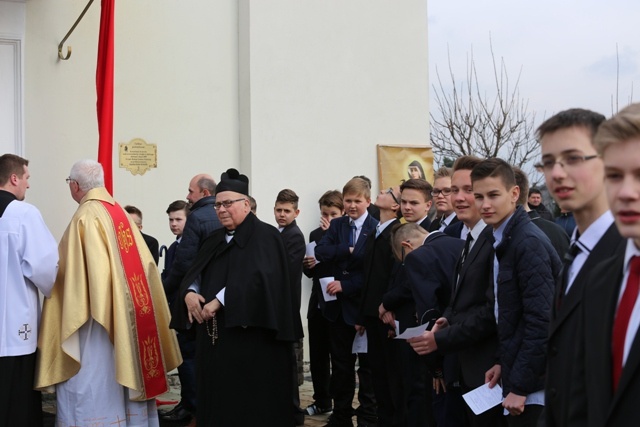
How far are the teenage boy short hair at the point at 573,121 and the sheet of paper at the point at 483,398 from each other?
1.48 meters

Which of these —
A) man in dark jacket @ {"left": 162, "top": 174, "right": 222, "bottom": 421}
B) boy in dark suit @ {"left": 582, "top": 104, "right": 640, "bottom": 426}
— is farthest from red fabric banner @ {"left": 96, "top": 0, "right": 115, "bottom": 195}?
boy in dark suit @ {"left": 582, "top": 104, "right": 640, "bottom": 426}

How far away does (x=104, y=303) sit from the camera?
22.0ft

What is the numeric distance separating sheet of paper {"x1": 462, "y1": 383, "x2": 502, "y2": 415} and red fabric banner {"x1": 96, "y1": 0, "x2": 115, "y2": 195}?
5582 mm

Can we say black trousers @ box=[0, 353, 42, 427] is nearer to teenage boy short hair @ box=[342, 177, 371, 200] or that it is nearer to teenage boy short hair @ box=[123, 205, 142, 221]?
teenage boy short hair @ box=[123, 205, 142, 221]

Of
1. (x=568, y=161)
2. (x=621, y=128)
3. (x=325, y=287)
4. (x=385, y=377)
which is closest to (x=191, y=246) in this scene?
(x=325, y=287)

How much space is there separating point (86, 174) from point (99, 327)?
1240 mm

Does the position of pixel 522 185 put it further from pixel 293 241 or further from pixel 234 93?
pixel 234 93

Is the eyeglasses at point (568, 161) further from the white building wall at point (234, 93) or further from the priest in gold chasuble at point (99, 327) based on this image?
the white building wall at point (234, 93)

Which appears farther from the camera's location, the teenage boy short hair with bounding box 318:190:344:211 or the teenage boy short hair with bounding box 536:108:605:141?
the teenage boy short hair with bounding box 318:190:344:211

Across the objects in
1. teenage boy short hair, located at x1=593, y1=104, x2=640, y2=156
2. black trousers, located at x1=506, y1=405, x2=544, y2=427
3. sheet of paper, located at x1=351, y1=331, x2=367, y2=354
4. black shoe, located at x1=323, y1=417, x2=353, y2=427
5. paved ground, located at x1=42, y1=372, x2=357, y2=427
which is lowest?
paved ground, located at x1=42, y1=372, x2=357, y2=427

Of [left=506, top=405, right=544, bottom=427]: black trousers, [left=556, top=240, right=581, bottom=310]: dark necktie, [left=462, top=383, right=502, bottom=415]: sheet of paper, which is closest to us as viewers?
[left=556, top=240, right=581, bottom=310]: dark necktie

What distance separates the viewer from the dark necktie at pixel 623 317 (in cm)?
238

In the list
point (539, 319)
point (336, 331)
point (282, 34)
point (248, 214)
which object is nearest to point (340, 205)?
point (336, 331)

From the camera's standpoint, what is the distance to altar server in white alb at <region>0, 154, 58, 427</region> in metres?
6.52
